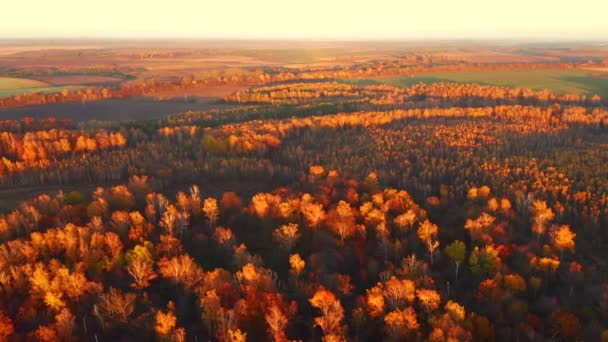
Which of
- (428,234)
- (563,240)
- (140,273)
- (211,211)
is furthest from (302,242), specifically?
(563,240)

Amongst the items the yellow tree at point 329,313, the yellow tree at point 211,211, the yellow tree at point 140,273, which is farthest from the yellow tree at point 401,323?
the yellow tree at point 211,211

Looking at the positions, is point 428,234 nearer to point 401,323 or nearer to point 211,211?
point 401,323

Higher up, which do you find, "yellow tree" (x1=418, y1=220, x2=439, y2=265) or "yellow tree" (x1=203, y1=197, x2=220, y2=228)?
"yellow tree" (x1=203, y1=197, x2=220, y2=228)

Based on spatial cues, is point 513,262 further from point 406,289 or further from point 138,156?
point 138,156

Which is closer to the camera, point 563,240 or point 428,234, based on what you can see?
point 563,240

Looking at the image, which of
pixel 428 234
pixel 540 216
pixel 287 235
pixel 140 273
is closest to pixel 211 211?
pixel 287 235

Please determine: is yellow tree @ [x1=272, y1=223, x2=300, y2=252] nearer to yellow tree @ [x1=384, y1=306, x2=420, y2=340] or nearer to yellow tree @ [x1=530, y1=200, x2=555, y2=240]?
yellow tree @ [x1=384, y1=306, x2=420, y2=340]

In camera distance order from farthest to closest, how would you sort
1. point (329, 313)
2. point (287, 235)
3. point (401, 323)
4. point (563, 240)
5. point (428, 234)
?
point (428, 234) < point (287, 235) < point (563, 240) < point (329, 313) < point (401, 323)

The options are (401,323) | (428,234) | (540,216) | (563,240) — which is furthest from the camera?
(540,216)

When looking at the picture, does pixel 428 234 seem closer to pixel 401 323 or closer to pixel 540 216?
pixel 540 216

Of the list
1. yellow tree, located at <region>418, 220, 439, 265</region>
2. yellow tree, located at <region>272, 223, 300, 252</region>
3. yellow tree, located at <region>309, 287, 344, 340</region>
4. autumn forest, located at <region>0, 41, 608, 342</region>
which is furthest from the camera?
yellow tree, located at <region>418, 220, 439, 265</region>

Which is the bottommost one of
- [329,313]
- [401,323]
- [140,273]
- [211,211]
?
[401,323]

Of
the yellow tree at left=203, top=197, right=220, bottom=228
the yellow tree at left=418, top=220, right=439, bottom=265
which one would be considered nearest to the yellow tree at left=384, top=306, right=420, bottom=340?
the yellow tree at left=418, top=220, right=439, bottom=265

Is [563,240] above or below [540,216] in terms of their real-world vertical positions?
below
